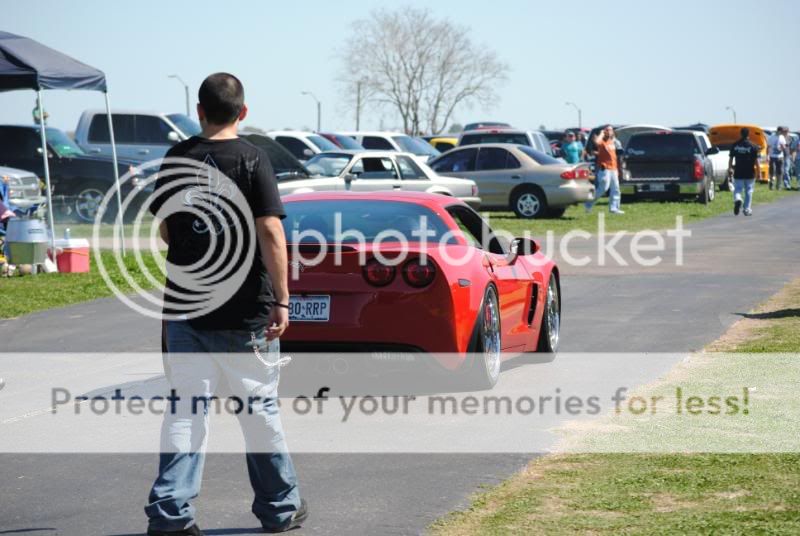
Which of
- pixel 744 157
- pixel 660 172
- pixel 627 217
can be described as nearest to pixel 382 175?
pixel 627 217

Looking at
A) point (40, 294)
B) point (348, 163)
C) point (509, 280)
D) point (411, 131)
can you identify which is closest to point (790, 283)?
point (509, 280)

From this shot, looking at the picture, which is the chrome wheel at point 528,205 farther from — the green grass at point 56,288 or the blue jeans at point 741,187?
the green grass at point 56,288

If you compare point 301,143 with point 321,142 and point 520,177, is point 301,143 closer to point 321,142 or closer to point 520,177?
point 321,142

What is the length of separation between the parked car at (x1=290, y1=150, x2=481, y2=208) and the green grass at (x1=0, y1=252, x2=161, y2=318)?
7732 millimetres

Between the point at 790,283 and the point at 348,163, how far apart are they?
40.9 ft

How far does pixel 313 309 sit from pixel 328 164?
19.6 metres

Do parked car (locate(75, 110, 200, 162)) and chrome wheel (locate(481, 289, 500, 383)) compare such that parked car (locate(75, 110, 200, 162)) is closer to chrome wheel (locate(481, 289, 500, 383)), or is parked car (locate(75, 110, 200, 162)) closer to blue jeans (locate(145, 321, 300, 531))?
chrome wheel (locate(481, 289, 500, 383))

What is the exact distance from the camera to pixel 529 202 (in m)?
30.0

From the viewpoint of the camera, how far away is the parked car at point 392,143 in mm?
39344

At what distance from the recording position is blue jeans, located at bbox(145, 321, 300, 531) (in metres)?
5.34

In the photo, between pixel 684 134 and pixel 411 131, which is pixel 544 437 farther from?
pixel 411 131

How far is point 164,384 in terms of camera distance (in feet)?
31.2

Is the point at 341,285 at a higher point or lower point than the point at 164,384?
higher

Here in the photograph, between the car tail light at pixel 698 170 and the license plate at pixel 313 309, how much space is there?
27091 mm
